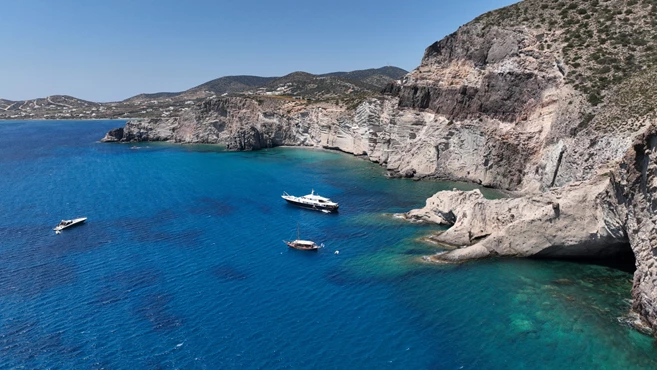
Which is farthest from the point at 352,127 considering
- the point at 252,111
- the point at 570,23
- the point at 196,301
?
the point at 196,301

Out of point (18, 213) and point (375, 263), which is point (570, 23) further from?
point (18, 213)

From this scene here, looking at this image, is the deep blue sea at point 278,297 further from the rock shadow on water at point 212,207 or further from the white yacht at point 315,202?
the white yacht at point 315,202

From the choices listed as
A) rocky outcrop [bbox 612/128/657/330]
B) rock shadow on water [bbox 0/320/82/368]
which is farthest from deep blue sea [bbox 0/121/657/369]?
rocky outcrop [bbox 612/128/657/330]

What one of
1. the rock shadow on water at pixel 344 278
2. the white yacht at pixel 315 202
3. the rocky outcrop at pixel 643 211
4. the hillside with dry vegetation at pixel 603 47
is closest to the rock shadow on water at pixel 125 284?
the rock shadow on water at pixel 344 278

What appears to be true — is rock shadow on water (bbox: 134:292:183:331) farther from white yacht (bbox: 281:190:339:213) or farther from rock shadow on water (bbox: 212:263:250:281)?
white yacht (bbox: 281:190:339:213)

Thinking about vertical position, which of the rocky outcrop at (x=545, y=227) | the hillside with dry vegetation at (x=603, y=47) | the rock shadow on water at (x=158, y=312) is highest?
the hillside with dry vegetation at (x=603, y=47)

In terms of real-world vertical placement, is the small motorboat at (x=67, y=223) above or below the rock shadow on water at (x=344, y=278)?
above

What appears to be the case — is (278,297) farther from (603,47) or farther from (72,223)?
(603,47)

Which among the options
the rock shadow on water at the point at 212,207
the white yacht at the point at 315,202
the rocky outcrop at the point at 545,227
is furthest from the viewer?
the white yacht at the point at 315,202
